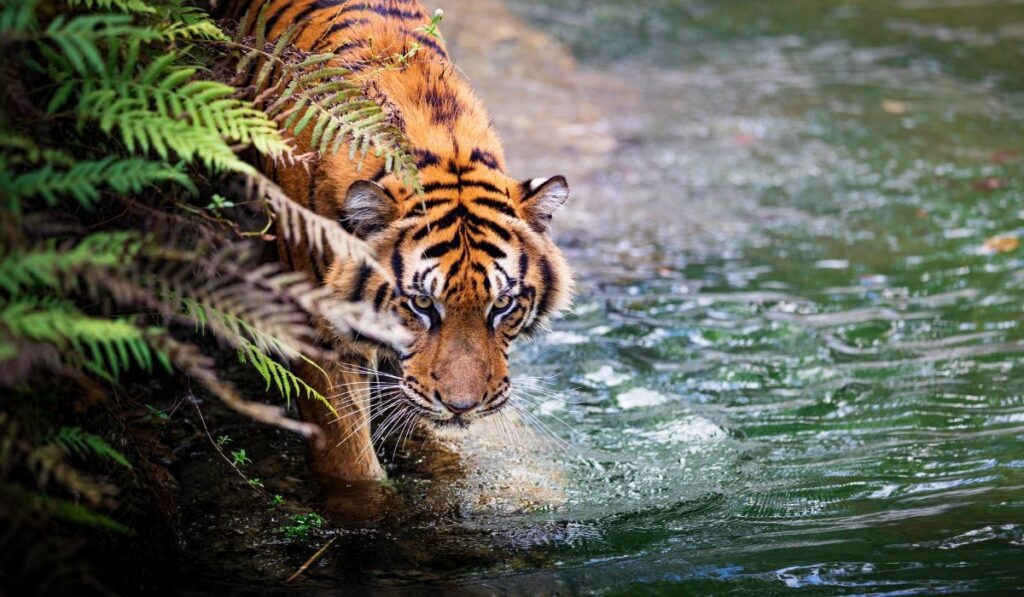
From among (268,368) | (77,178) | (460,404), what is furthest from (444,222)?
(77,178)

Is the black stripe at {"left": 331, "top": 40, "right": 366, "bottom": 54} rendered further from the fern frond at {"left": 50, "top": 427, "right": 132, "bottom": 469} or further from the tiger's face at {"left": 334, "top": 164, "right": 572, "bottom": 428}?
the fern frond at {"left": 50, "top": 427, "right": 132, "bottom": 469}

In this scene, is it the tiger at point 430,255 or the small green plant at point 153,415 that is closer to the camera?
the small green plant at point 153,415

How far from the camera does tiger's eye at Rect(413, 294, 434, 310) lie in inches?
129

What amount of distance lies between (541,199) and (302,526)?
131 centimetres

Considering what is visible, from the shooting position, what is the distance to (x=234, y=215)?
379 centimetres

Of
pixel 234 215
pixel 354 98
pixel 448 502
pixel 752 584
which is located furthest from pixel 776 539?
pixel 234 215

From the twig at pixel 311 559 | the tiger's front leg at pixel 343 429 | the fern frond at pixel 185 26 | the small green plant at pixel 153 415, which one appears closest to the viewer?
the fern frond at pixel 185 26

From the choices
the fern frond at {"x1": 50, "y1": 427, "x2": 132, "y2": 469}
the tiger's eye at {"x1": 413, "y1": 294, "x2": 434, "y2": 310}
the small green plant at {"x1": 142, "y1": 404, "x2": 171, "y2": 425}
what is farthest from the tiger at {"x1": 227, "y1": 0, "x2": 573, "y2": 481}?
the fern frond at {"x1": 50, "y1": 427, "x2": 132, "y2": 469}

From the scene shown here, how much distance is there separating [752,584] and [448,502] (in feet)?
3.72

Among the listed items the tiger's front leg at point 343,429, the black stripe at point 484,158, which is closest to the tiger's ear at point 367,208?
the black stripe at point 484,158

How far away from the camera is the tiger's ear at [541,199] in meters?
3.40

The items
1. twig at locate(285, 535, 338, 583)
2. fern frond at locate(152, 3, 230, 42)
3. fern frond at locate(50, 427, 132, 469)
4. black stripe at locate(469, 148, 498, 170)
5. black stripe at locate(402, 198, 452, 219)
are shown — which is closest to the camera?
fern frond at locate(50, 427, 132, 469)

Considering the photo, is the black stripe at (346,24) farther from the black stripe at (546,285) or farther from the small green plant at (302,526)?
the small green plant at (302,526)

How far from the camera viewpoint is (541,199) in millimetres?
3439
